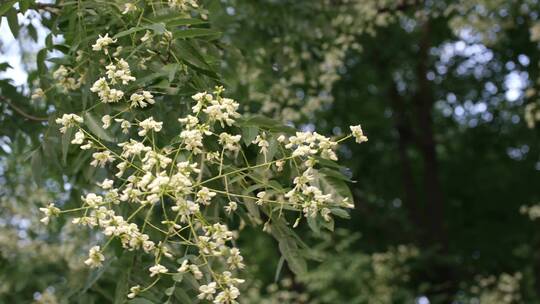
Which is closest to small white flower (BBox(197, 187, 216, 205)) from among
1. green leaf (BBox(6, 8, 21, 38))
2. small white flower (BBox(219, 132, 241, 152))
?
small white flower (BBox(219, 132, 241, 152))

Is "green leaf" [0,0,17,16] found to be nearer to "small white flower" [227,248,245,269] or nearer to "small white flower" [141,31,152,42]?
"small white flower" [141,31,152,42]

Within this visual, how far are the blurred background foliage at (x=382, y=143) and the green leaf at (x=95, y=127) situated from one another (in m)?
0.60

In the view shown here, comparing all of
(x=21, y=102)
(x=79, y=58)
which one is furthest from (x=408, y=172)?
(x=79, y=58)

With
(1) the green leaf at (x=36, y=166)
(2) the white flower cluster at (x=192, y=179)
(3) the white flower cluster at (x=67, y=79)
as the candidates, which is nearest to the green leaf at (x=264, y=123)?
(2) the white flower cluster at (x=192, y=179)

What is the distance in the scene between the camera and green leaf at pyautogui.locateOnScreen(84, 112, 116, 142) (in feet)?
7.69

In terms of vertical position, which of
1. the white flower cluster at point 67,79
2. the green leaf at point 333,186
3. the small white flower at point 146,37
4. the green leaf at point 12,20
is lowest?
the green leaf at point 333,186

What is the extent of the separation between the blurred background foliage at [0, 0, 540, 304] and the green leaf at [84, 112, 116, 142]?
0.60 metres

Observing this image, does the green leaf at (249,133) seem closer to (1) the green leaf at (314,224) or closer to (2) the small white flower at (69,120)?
(1) the green leaf at (314,224)

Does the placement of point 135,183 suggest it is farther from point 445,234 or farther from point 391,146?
point 391,146

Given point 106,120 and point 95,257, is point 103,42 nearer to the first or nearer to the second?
point 106,120

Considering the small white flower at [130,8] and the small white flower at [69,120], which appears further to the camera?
the small white flower at [130,8]

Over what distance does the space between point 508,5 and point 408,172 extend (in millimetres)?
2939

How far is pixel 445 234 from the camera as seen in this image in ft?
28.5

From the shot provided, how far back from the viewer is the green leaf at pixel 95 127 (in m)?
2.34
